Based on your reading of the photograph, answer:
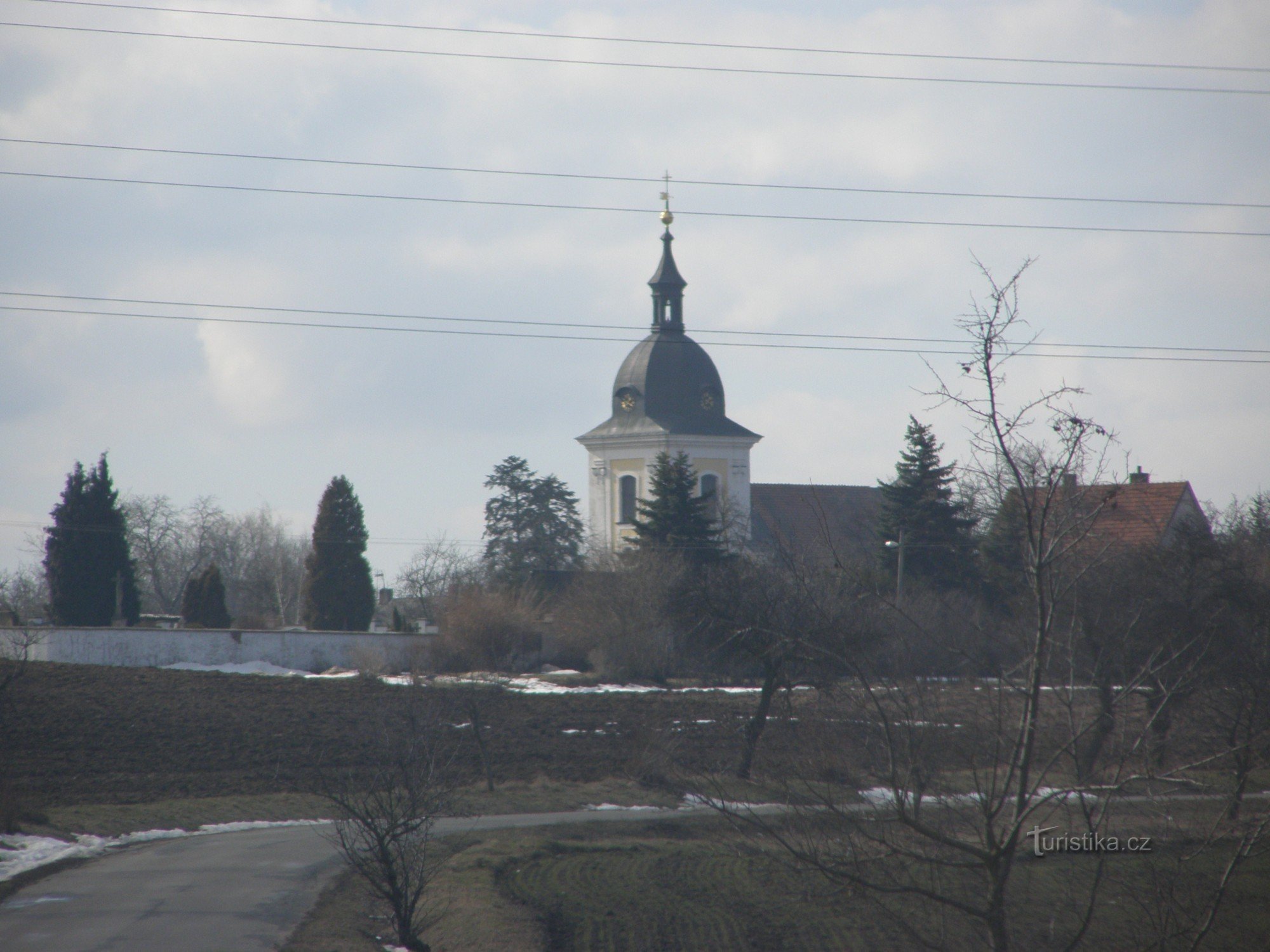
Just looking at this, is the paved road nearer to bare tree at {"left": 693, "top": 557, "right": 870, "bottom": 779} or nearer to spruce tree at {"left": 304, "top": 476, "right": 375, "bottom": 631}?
bare tree at {"left": 693, "top": 557, "right": 870, "bottom": 779}

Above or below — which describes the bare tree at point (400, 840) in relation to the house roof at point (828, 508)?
below

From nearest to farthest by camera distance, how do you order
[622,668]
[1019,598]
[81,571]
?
[1019,598], [622,668], [81,571]

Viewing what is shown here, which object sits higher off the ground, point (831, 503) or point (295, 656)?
point (831, 503)

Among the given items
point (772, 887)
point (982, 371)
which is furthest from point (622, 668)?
point (982, 371)

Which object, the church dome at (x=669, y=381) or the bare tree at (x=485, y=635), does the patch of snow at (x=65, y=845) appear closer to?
the bare tree at (x=485, y=635)

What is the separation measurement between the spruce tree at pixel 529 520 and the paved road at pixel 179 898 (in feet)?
172

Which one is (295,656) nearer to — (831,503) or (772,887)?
(772,887)

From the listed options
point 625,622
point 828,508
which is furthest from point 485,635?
point 828,508

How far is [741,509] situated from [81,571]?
1323 inches

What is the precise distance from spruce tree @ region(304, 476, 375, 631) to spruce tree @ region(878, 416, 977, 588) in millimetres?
21380

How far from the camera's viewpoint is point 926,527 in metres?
49.8

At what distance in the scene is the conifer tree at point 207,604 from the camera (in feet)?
165

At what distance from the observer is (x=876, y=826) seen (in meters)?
8.59

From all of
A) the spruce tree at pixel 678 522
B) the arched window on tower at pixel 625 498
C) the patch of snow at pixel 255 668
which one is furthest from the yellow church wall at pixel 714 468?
the patch of snow at pixel 255 668
